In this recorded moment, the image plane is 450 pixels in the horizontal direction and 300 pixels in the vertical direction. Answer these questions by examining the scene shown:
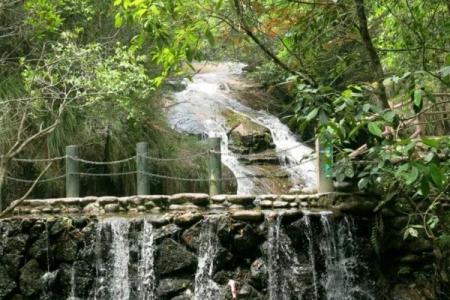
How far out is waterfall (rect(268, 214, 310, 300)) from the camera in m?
6.21

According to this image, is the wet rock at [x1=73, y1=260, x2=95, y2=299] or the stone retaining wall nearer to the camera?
the wet rock at [x1=73, y1=260, x2=95, y2=299]

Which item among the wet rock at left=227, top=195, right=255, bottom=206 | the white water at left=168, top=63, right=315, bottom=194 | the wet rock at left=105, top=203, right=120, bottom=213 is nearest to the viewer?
the wet rock at left=227, top=195, right=255, bottom=206

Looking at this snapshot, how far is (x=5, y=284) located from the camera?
6.63 m

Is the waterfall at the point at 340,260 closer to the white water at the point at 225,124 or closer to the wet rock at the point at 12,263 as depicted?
the white water at the point at 225,124

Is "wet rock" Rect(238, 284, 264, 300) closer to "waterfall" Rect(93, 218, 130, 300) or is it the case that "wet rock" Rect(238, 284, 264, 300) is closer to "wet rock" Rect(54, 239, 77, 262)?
"waterfall" Rect(93, 218, 130, 300)

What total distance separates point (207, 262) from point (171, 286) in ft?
1.53

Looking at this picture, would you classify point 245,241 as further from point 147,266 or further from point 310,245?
point 147,266

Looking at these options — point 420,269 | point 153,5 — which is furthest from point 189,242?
point 153,5

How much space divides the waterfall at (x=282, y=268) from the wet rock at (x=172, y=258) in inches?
33.6

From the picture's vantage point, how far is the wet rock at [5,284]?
6.59 meters

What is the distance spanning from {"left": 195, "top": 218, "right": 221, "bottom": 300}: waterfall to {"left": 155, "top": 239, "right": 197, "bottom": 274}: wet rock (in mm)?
101

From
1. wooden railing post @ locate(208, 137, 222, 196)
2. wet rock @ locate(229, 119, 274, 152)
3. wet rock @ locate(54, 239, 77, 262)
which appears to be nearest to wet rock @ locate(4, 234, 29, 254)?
wet rock @ locate(54, 239, 77, 262)

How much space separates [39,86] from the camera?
733cm

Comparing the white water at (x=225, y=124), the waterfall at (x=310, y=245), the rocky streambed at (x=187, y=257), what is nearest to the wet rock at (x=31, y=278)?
the rocky streambed at (x=187, y=257)
